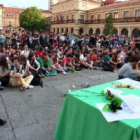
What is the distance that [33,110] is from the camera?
4477 millimetres

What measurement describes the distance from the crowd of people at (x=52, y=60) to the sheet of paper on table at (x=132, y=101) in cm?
242

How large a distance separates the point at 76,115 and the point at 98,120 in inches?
16.4

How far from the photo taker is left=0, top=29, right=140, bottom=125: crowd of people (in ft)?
20.1

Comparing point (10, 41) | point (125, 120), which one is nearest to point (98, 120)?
point (125, 120)

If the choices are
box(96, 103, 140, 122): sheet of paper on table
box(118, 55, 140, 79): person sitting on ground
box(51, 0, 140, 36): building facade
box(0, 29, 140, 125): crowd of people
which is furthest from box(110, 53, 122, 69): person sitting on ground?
box(51, 0, 140, 36): building facade

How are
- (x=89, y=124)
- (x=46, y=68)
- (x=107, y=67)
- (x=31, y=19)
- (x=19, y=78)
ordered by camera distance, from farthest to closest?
(x=31, y=19)
(x=107, y=67)
(x=46, y=68)
(x=19, y=78)
(x=89, y=124)

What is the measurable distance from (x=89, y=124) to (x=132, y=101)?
65 centimetres

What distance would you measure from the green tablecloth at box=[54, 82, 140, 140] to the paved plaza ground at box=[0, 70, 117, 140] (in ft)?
2.67

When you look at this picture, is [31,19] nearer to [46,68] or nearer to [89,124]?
[46,68]

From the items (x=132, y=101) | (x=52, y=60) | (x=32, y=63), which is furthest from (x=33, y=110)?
(x=52, y=60)

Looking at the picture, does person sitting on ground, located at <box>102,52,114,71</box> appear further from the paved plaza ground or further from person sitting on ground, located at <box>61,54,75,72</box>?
the paved plaza ground

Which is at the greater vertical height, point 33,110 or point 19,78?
point 19,78

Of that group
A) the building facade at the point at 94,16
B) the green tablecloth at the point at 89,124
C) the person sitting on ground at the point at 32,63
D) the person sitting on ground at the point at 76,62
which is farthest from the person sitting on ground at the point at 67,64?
the building facade at the point at 94,16

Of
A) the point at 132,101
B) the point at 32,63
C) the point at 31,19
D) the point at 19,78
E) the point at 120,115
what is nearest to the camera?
the point at 120,115
